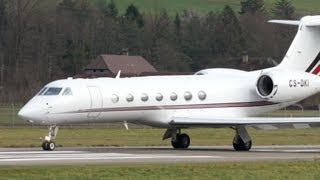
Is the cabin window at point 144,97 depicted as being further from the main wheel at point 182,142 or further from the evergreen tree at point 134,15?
the evergreen tree at point 134,15

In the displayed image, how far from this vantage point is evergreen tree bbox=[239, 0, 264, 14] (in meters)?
172

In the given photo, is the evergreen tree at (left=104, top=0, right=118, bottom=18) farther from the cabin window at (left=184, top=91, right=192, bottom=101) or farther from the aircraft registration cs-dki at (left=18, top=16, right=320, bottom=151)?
the cabin window at (left=184, top=91, right=192, bottom=101)

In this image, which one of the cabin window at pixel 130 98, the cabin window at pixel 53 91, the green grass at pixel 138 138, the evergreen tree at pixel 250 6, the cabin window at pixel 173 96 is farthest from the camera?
the evergreen tree at pixel 250 6

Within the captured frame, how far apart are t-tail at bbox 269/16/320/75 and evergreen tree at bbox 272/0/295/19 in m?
124

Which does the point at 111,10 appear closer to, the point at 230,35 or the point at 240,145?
the point at 230,35

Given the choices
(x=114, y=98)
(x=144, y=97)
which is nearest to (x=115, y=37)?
(x=144, y=97)

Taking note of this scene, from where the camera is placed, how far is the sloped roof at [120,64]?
128 metres

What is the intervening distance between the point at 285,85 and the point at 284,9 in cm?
13187

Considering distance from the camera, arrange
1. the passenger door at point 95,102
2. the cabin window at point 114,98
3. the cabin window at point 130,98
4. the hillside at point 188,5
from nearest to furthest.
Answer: the passenger door at point 95,102, the cabin window at point 114,98, the cabin window at point 130,98, the hillside at point 188,5

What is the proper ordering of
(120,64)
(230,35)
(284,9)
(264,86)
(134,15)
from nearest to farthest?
(264,86) → (120,64) → (230,35) → (134,15) → (284,9)

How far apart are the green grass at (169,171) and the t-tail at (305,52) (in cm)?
1446

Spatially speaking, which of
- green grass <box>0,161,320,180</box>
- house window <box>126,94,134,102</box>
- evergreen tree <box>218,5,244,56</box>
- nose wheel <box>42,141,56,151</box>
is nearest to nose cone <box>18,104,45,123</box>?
nose wheel <box>42,141,56,151</box>

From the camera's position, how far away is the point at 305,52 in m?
42.9

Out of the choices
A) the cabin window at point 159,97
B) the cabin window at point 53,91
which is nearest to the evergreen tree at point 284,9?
the cabin window at point 159,97
